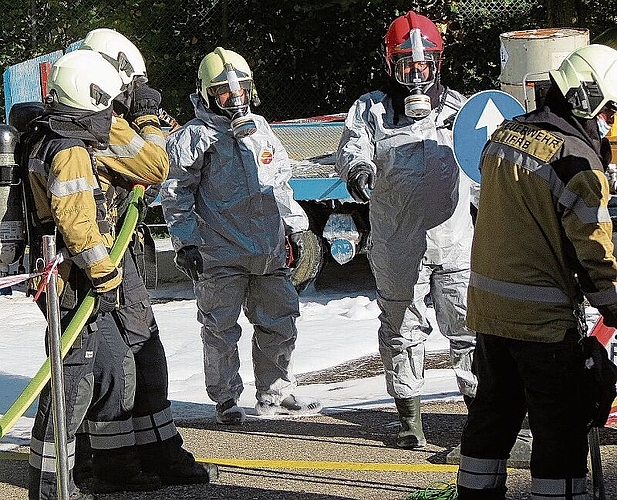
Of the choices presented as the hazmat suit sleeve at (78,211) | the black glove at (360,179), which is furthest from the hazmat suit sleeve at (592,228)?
the hazmat suit sleeve at (78,211)

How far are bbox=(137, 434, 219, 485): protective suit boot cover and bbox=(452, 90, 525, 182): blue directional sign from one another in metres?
1.82

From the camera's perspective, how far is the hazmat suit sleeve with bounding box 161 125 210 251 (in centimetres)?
599

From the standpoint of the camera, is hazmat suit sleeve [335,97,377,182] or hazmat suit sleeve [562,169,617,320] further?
hazmat suit sleeve [335,97,377,182]

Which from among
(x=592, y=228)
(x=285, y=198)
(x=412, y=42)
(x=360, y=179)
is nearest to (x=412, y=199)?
(x=360, y=179)

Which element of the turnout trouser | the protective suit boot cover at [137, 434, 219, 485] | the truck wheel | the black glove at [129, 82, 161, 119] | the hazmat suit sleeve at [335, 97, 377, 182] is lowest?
the truck wheel

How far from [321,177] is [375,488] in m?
4.47

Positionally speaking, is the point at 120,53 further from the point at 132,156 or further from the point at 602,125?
the point at 602,125

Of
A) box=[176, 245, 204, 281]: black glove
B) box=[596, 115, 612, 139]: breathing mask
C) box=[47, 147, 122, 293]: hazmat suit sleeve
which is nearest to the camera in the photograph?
box=[596, 115, 612, 139]: breathing mask

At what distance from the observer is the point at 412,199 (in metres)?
5.42

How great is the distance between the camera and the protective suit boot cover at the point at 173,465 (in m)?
5.25

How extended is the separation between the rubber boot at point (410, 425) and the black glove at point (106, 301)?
1.60 meters

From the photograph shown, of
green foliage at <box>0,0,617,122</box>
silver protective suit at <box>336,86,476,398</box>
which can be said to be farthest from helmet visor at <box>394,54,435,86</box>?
green foliage at <box>0,0,617,122</box>

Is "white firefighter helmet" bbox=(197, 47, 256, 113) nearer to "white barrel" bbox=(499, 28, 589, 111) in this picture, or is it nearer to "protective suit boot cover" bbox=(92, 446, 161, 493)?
"white barrel" bbox=(499, 28, 589, 111)

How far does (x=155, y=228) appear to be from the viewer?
44.4 feet
